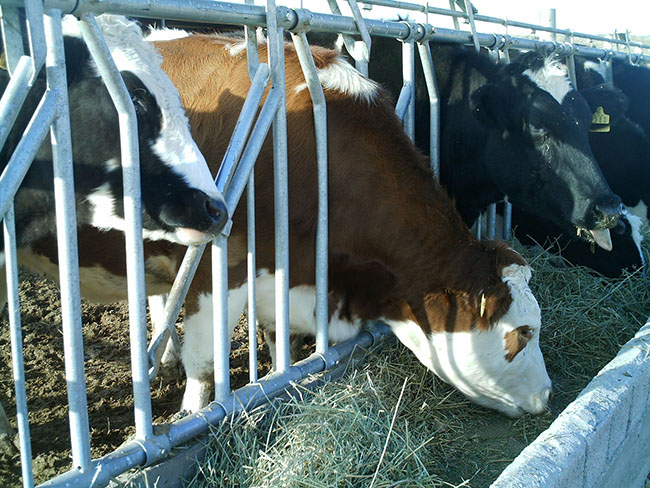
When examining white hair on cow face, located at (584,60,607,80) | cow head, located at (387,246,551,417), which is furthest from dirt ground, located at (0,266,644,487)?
white hair on cow face, located at (584,60,607,80)

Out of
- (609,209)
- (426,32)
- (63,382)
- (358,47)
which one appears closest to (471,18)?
(426,32)

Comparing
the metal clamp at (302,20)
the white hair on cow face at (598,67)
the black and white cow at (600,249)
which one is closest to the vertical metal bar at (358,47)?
the metal clamp at (302,20)

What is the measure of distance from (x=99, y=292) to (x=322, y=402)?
134cm

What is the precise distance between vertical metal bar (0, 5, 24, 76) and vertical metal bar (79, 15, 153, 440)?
0.17 metres

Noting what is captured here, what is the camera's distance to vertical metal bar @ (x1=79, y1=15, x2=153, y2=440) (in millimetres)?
2053

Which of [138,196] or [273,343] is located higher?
[138,196]

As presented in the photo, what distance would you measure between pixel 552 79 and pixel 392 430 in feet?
9.46

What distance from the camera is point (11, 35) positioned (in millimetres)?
1950

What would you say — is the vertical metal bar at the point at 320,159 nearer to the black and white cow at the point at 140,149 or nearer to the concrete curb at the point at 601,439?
the black and white cow at the point at 140,149

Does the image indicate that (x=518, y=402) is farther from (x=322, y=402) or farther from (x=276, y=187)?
(x=276, y=187)

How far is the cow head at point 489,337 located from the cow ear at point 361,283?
0.14 metres

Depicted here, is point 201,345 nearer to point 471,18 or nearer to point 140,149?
point 140,149

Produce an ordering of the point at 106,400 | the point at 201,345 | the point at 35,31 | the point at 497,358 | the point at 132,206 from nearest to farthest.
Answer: the point at 35,31 → the point at 132,206 → the point at 201,345 → the point at 497,358 → the point at 106,400

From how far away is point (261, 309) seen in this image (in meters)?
3.39
